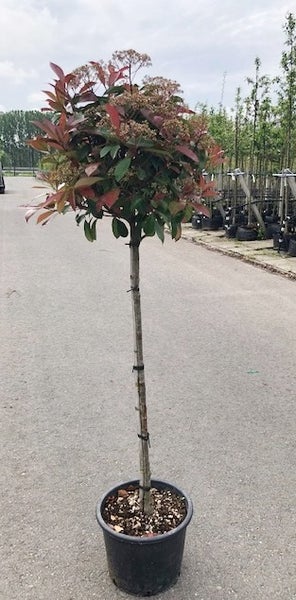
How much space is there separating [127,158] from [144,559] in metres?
1.50

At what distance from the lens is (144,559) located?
6.74ft

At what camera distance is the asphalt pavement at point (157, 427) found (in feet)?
7.50

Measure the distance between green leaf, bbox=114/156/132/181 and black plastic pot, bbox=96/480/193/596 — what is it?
1.33 m

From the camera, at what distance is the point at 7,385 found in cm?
412

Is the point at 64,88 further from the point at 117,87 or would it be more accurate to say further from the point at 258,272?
the point at 258,272

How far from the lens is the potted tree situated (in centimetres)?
176

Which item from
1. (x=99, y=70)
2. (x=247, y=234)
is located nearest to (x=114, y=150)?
(x=99, y=70)

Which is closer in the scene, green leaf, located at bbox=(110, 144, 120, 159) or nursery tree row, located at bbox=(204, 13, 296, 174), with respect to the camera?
green leaf, located at bbox=(110, 144, 120, 159)

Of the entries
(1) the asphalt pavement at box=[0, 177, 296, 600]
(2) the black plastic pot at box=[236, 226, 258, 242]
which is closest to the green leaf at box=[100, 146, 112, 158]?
(1) the asphalt pavement at box=[0, 177, 296, 600]

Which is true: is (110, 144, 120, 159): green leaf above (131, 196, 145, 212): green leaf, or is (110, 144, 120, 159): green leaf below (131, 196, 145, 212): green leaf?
above

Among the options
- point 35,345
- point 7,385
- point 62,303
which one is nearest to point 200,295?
point 62,303

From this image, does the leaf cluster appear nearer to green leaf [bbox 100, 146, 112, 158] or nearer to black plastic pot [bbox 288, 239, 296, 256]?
green leaf [bbox 100, 146, 112, 158]

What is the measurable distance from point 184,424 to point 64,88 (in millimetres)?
2327

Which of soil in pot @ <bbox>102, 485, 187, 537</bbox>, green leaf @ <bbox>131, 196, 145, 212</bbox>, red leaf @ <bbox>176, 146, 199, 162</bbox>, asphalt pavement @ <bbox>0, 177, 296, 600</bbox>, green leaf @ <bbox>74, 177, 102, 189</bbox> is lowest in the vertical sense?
asphalt pavement @ <bbox>0, 177, 296, 600</bbox>
